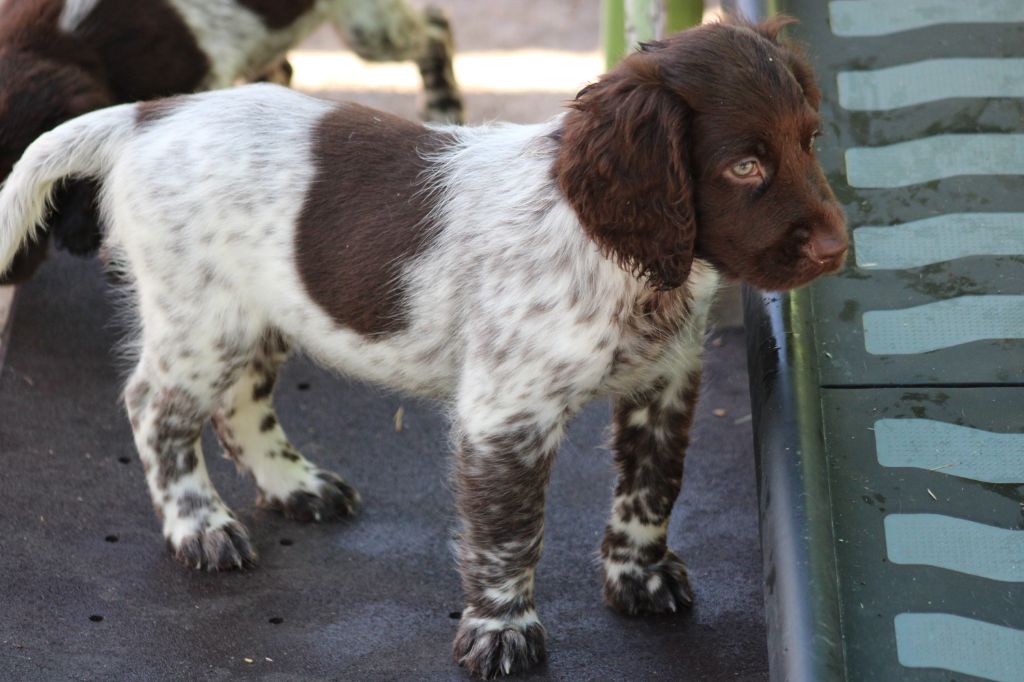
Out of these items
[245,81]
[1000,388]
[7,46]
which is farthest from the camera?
[245,81]

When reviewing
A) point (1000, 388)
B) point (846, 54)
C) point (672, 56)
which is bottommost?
point (1000, 388)

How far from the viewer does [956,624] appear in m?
3.06

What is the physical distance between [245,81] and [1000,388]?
12.4 ft

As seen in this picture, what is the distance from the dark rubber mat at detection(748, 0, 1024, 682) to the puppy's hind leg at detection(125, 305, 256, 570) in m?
1.48

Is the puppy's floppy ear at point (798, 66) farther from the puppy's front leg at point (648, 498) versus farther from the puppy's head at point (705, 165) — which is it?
the puppy's front leg at point (648, 498)

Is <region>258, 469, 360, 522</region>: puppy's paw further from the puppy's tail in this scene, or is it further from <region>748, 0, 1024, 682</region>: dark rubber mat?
<region>748, 0, 1024, 682</region>: dark rubber mat

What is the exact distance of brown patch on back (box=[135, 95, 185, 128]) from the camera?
3.84 metres

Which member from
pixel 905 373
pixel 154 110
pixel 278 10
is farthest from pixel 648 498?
pixel 278 10

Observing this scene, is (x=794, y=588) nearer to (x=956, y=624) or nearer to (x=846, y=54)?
(x=956, y=624)

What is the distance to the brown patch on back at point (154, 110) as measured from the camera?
3.84 metres

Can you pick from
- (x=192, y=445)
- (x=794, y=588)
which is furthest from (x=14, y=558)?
(x=794, y=588)

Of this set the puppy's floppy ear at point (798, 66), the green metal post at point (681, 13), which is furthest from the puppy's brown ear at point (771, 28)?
the green metal post at point (681, 13)

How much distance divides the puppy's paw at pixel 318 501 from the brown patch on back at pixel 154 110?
3.97 ft

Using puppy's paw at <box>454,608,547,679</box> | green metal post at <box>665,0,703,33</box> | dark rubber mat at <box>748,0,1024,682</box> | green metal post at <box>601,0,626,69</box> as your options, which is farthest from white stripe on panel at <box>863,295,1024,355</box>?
green metal post at <box>601,0,626,69</box>
